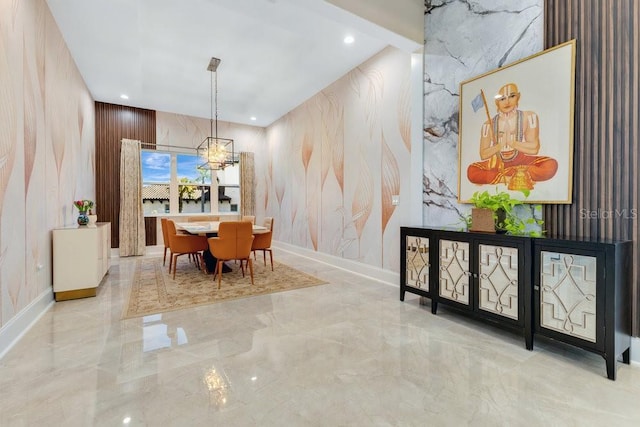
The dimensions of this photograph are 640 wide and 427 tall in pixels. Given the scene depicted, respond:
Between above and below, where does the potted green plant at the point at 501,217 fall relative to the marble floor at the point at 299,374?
above

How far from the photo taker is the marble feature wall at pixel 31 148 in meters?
2.35

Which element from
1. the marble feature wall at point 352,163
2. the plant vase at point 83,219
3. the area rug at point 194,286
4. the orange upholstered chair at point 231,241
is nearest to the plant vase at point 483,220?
the marble feature wall at point 352,163

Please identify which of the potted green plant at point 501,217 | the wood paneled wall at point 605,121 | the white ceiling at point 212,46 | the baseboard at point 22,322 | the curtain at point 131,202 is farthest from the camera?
the curtain at point 131,202

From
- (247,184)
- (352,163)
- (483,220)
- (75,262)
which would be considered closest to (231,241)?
(75,262)

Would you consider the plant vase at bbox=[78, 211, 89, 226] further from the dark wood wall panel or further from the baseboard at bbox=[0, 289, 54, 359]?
the dark wood wall panel

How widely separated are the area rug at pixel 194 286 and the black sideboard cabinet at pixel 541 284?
1.95 meters

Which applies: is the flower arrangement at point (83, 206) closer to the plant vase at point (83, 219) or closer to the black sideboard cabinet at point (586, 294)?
the plant vase at point (83, 219)

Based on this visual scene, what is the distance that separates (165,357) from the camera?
216cm

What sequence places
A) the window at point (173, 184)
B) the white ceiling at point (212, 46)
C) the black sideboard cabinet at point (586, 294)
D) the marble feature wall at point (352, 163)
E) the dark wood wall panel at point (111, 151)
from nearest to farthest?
the black sideboard cabinet at point (586, 294), the white ceiling at point (212, 46), the marble feature wall at point (352, 163), the dark wood wall panel at point (111, 151), the window at point (173, 184)

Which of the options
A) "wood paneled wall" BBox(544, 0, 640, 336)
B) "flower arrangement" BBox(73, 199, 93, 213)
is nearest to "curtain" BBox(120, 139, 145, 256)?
"flower arrangement" BBox(73, 199, 93, 213)

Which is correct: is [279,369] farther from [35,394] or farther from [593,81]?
[593,81]

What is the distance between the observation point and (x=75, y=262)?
3.44m

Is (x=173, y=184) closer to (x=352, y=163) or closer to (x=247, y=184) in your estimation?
(x=247, y=184)

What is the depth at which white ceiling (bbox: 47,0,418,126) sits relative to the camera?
10.7 ft
